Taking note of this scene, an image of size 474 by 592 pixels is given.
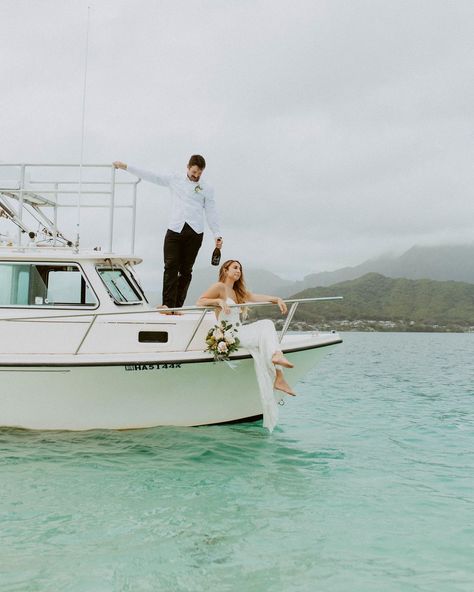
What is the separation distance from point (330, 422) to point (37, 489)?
6248 mm

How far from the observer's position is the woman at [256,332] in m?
7.19

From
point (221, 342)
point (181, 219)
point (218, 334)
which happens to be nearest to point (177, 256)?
point (181, 219)

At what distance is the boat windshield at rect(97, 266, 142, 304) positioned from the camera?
8.16 m

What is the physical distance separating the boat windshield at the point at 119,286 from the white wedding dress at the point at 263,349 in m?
1.64

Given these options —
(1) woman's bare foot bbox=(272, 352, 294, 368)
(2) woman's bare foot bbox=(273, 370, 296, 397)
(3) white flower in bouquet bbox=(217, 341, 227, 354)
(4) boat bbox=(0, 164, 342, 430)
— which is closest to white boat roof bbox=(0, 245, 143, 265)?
(4) boat bbox=(0, 164, 342, 430)

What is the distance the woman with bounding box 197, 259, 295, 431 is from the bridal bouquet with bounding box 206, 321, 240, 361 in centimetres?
21

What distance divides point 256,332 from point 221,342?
0.54m

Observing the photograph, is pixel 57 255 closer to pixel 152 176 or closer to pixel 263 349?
pixel 152 176

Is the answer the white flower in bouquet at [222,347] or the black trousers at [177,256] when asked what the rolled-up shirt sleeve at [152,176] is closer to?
the black trousers at [177,256]

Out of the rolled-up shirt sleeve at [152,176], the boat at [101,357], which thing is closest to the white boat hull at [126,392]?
the boat at [101,357]

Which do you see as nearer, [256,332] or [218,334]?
[218,334]

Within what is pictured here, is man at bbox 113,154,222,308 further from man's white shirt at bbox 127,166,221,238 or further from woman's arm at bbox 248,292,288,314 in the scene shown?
woman's arm at bbox 248,292,288,314

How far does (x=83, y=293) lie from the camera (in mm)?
8039

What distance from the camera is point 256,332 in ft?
24.5
